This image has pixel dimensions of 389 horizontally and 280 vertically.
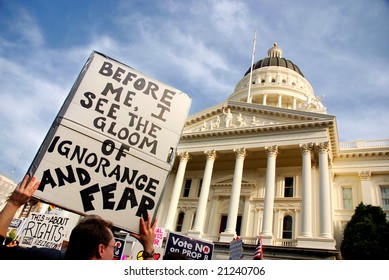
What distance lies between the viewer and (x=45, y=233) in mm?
14547

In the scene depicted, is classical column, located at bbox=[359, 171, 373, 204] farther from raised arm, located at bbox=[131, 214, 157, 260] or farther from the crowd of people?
the crowd of people

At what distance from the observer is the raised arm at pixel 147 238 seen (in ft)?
10.1

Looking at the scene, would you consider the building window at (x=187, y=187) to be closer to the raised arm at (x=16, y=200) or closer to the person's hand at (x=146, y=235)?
the person's hand at (x=146, y=235)

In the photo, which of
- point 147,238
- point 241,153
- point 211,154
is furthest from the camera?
point 211,154

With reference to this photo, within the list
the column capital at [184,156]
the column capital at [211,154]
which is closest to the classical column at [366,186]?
the column capital at [211,154]

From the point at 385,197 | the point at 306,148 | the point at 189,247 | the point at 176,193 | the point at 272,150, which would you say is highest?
the point at 306,148

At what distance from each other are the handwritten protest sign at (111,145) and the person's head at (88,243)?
0.89 m

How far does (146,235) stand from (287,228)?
24.5 meters

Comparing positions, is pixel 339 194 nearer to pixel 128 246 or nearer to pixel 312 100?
pixel 312 100

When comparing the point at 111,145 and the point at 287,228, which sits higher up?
the point at 287,228

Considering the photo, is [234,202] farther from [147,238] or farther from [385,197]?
[147,238]

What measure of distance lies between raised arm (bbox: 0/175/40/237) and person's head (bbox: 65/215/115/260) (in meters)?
0.53

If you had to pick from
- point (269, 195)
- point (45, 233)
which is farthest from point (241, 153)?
point (45, 233)
